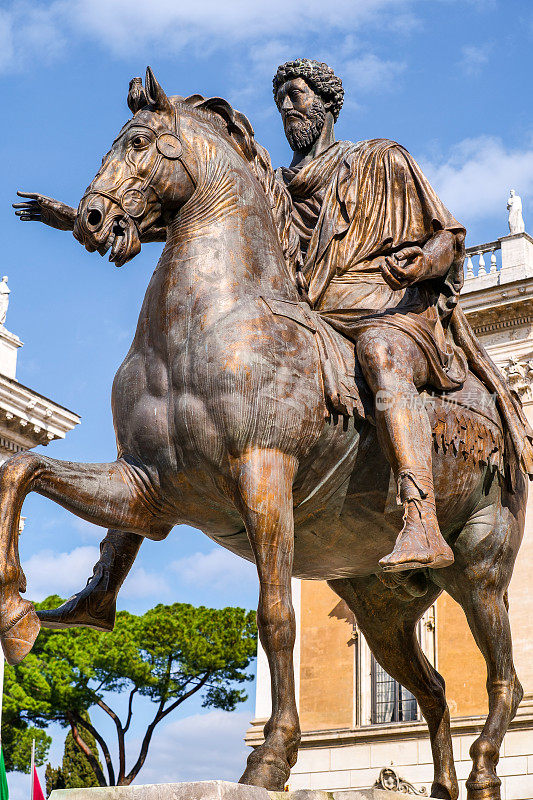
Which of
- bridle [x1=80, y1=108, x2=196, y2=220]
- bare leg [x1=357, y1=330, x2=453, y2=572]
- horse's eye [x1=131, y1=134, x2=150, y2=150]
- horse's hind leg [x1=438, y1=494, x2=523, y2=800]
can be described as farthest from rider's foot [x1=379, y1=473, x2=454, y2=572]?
horse's eye [x1=131, y1=134, x2=150, y2=150]

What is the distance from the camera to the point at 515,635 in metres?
23.0

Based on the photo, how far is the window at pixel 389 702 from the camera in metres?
24.0

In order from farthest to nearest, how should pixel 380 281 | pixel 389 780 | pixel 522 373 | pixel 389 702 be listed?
pixel 522 373
pixel 389 702
pixel 389 780
pixel 380 281

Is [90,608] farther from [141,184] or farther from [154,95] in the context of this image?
[154,95]

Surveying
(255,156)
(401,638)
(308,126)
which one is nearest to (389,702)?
(401,638)

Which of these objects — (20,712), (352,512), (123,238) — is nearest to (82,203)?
(123,238)

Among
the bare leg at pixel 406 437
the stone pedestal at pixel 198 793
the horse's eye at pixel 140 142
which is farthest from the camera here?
the horse's eye at pixel 140 142

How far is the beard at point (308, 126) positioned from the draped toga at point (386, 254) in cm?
27

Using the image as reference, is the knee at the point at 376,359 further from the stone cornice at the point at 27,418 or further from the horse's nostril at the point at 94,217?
the stone cornice at the point at 27,418

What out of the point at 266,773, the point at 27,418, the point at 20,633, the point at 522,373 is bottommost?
the point at 266,773

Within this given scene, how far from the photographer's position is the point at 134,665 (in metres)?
38.4

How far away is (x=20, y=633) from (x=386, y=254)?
2482 mm

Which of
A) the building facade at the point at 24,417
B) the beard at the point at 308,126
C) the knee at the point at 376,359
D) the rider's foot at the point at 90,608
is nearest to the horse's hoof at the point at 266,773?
the rider's foot at the point at 90,608

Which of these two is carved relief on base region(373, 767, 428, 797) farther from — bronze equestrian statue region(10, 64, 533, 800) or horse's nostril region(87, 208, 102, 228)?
horse's nostril region(87, 208, 102, 228)
